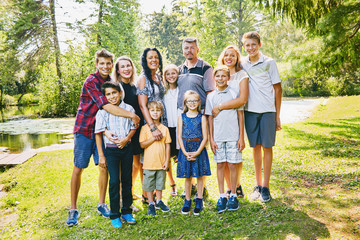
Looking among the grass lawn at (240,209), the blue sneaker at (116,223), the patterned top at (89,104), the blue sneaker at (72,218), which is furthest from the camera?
the blue sneaker at (72,218)

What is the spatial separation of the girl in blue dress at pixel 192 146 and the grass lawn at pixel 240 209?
0.40 m

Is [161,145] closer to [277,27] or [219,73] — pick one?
[219,73]

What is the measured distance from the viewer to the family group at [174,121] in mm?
3354

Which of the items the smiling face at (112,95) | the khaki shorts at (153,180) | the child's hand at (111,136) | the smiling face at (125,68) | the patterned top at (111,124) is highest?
the smiling face at (125,68)

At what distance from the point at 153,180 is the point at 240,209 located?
46.6 inches

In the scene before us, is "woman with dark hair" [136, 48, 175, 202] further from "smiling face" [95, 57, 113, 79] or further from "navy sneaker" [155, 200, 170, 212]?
"navy sneaker" [155, 200, 170, 212]

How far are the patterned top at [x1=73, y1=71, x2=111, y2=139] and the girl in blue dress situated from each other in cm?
104

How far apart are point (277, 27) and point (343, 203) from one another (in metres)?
29.6

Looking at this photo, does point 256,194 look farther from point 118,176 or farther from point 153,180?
point 118,176

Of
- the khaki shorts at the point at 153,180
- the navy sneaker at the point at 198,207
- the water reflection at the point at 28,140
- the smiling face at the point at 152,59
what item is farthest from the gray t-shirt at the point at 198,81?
the water reflection at the point at 28,140

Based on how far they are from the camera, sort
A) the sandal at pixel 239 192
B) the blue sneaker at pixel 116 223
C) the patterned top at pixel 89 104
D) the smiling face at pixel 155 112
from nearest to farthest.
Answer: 1. the blue sneaker at pixel 116 223
2. the patterned top at pixel 89 104
3. the smiling face at pixel 155 112
4. the sandal at pixel 239 192

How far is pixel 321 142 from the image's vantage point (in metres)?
7.20

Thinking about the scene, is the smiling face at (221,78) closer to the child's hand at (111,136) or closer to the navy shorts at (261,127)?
the navy shorts at (261,127)

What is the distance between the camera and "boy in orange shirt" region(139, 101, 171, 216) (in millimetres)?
3523
